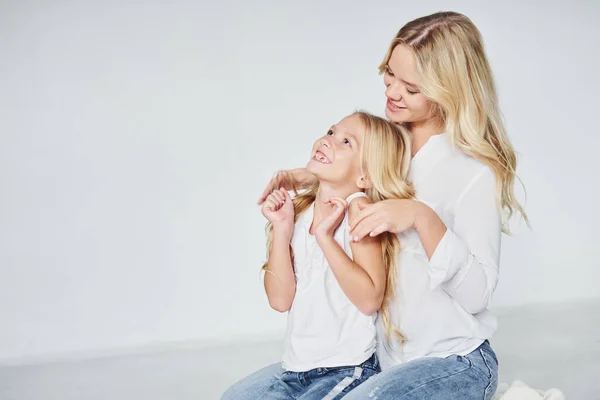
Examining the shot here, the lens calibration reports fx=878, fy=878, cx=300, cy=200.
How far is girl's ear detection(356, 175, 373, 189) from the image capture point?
2545 mm

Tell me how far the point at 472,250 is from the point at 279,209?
0.60 metres

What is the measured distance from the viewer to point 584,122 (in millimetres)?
5121

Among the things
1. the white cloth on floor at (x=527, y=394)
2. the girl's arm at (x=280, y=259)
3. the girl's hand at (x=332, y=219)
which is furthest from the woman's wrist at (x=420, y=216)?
the white cloth on floor at (x=527, y=394)

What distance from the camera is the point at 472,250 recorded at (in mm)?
2402

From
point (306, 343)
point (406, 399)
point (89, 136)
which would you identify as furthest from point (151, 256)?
point (406, 399)

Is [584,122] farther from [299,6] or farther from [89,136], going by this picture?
[89,136]

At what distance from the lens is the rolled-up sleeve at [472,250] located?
7.51ft

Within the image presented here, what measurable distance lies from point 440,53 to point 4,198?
3.00 m

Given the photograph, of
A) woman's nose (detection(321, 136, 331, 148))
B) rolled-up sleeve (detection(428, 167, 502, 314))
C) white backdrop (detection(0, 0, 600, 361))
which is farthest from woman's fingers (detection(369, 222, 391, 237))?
white backdrop (detection(0, 0, 600, 361))

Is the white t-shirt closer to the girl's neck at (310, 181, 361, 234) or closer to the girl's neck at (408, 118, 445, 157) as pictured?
the girl's neck at (310, 181, 361, 234)

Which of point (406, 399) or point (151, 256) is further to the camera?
point (151, 256)

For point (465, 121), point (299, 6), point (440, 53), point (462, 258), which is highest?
point (299, 6)

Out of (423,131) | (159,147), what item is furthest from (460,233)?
(159,147)

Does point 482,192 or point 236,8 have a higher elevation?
point 236,8
